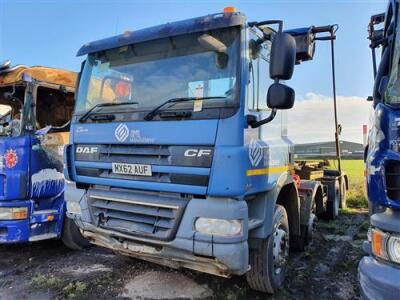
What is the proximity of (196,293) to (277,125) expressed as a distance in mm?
2047

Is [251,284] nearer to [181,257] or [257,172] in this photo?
[181,257]

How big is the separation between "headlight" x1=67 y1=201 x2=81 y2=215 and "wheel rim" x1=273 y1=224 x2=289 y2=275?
208 cm

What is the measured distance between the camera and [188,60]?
3.29m

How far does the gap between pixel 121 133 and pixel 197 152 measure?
2.80 ft

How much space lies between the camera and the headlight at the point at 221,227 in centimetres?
285

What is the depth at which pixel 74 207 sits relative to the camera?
3760mm

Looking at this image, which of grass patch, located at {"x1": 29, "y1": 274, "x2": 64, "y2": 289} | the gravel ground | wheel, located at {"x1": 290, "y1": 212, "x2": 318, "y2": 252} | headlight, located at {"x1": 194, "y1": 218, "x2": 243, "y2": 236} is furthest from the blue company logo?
grass patch, located at {"x1": 29, "y1": 274, "x2": 64, "y2": 289}

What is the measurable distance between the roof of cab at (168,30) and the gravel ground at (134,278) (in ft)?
8.56

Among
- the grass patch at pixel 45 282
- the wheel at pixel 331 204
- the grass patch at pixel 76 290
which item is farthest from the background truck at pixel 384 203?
the wheel at pixel 331 204

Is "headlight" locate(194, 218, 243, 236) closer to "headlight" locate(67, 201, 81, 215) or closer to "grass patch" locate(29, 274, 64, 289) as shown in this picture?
"headlight" locate(67, 201, 81, 215)

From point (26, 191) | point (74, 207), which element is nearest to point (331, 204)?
point (74, 207)

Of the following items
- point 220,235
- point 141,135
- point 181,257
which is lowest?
point 181,257

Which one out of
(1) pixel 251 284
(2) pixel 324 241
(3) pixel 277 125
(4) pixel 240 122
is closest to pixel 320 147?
(2) pixel 324 241

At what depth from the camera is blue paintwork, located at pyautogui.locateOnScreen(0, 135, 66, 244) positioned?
450 cm
